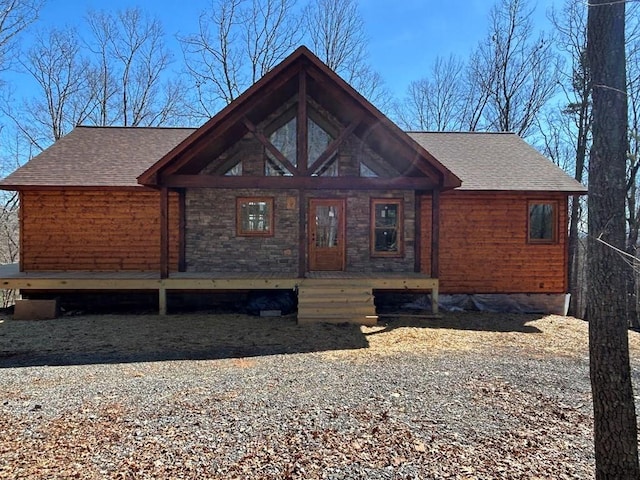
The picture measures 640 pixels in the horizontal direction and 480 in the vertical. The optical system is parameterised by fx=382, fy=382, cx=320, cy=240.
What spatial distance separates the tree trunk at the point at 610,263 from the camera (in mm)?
2398

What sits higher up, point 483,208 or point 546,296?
point 483,208

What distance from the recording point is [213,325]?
810 cm

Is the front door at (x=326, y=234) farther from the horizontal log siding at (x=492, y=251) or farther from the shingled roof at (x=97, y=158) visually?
the shingled roof at (x=97, y=158)

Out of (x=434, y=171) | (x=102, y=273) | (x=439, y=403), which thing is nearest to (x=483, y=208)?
(x=434, y=171)

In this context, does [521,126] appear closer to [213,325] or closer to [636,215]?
[636,215]

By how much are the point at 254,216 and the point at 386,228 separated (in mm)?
3588

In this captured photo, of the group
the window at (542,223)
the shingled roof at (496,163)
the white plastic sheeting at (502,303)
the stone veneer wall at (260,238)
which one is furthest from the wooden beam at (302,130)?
the window at (542,223)

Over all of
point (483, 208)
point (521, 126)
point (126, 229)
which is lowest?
point (126, 229)

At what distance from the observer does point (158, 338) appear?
279 inches

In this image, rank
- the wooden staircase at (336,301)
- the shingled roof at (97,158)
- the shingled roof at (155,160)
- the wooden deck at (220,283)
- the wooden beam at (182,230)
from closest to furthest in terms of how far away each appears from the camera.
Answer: the wooden staircase at (336,301), the wooden deck at (220,283), the shingled roof at (97,158), the shingled roof at (155,160), the wooden beam at (182,230)

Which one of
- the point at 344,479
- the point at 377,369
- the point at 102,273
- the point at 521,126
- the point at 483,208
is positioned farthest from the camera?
the point at 521,126

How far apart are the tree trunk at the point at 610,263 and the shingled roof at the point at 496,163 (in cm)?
762

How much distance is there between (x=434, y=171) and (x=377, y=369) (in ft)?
15.8

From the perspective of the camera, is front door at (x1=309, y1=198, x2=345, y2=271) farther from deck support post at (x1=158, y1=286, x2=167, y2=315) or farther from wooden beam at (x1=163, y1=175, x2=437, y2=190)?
deck support post at (x1=158, y1=286, x2=167, y2=315)
